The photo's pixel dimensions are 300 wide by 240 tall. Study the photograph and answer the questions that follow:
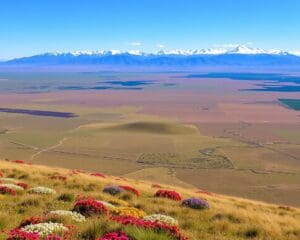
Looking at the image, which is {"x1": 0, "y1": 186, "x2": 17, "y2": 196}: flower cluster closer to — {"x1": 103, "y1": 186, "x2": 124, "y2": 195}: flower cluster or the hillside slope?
the hillside slope

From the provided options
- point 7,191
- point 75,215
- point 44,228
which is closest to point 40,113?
point 7,191

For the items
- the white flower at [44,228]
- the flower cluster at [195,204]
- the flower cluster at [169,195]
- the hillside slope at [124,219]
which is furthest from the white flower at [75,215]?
the flower cluster at [169,195]

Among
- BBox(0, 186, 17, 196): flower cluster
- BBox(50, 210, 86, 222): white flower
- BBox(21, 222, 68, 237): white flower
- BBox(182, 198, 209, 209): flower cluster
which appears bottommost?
BBox(182, 198, 209, 209): flower cluster

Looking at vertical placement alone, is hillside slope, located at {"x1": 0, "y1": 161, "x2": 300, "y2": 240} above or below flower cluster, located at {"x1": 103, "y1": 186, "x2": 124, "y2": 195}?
above

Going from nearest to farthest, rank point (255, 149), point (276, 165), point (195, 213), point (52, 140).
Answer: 1. point (195, 213)
2. point (276, 165)
3. point (255, 149)
4. point (52, 140)

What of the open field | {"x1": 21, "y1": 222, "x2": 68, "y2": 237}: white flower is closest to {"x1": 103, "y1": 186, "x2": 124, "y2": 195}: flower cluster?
{"x1": 21, "y1": 222, "x2": 68, "y2": 237}: white flower

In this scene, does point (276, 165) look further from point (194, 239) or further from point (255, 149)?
point (194, 239)

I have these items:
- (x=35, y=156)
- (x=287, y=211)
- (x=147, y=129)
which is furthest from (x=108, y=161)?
(x=287, y=211)
